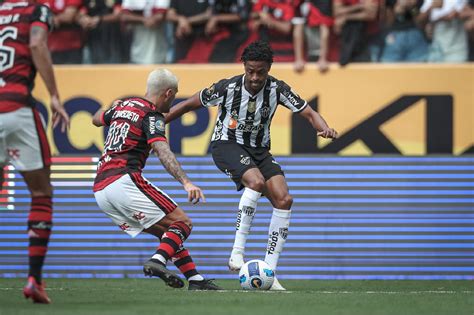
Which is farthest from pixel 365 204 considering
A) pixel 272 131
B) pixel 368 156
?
pixel 272 131

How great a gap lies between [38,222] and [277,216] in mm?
3093

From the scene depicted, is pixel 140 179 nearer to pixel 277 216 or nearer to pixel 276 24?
pixel 277 216

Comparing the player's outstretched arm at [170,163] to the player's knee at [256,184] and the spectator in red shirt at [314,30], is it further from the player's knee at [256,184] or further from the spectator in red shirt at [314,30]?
the spectator in red shirt at [314,30]

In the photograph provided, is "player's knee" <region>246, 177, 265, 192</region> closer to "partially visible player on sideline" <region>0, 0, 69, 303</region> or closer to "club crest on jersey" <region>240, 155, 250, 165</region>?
"club crest on jersey" <region>240, 155, 250, 165</region>

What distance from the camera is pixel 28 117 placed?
8156 mm

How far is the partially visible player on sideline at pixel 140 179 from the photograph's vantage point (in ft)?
31.2

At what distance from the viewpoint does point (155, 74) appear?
9750 millimetres

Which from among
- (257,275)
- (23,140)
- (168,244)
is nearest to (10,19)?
(23,140)

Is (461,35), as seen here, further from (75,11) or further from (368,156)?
(75,11)

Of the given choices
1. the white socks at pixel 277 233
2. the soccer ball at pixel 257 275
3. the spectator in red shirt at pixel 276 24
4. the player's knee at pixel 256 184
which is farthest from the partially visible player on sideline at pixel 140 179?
the spectator in red shirt at pixel 276 24

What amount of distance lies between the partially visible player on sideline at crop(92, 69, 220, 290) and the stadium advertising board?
5.30 meters

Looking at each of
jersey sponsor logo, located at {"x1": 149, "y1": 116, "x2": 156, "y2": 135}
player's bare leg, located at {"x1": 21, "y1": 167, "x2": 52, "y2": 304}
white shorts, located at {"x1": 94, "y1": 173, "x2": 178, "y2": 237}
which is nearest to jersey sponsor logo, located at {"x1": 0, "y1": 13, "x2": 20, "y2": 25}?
player's bare leg, located at {"x1": 21, "y1": 167, "x2": 52, "y2": 304}

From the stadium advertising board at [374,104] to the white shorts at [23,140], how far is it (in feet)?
23.1

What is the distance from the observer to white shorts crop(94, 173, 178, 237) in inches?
375
